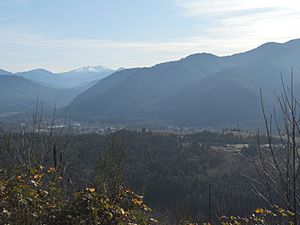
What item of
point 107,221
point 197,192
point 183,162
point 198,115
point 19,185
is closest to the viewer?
point 19,185

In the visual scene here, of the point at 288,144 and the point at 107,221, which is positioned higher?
the point at 288,144

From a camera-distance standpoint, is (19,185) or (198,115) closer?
(19,185)

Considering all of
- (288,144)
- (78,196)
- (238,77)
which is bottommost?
(78,196)

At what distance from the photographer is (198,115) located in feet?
557

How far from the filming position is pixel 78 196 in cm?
450

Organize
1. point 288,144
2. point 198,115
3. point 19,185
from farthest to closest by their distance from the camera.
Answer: point 198,115 < point 19,185 < point 288,144

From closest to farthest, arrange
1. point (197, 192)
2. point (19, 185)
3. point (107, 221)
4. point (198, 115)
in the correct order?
point (19, 185) < point (107, 221) < point (197, 192) < point (198, 115)

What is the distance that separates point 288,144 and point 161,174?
42622mm

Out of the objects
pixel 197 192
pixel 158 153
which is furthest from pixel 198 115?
pixel 197 192

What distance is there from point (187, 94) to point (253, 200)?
165 metres

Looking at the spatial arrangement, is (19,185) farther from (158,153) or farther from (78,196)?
(158,153)

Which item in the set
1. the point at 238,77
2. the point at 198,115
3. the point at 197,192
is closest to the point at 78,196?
the point at 197,192

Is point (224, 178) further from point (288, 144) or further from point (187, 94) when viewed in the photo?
point (187, 94)

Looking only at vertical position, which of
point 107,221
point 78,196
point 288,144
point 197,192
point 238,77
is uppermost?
point 238,77
